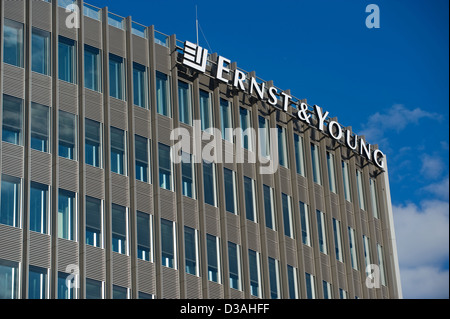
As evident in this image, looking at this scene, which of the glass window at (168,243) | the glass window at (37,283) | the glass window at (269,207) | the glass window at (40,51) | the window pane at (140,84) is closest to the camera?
the glass window at (37,283)

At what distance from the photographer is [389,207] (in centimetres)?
8938

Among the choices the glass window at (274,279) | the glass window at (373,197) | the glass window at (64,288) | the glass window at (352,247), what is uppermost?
the glass window at (373,197)

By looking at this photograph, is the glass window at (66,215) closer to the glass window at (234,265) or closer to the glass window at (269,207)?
the glass window at (234,265)

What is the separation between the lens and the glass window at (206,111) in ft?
236

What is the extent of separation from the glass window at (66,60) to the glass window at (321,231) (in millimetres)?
23162

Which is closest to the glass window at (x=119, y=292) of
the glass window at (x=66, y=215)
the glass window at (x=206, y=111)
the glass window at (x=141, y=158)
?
the glass window at (x=66, y=215)

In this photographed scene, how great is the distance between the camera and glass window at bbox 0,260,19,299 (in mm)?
56500

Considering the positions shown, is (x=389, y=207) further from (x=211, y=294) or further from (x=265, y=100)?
(x=211, y=294)

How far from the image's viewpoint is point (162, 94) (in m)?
70.1

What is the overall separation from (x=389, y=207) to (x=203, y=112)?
75.9 feet

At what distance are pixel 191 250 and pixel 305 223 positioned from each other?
1356cm

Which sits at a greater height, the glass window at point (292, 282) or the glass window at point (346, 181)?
the glass window at point (346, 181)
